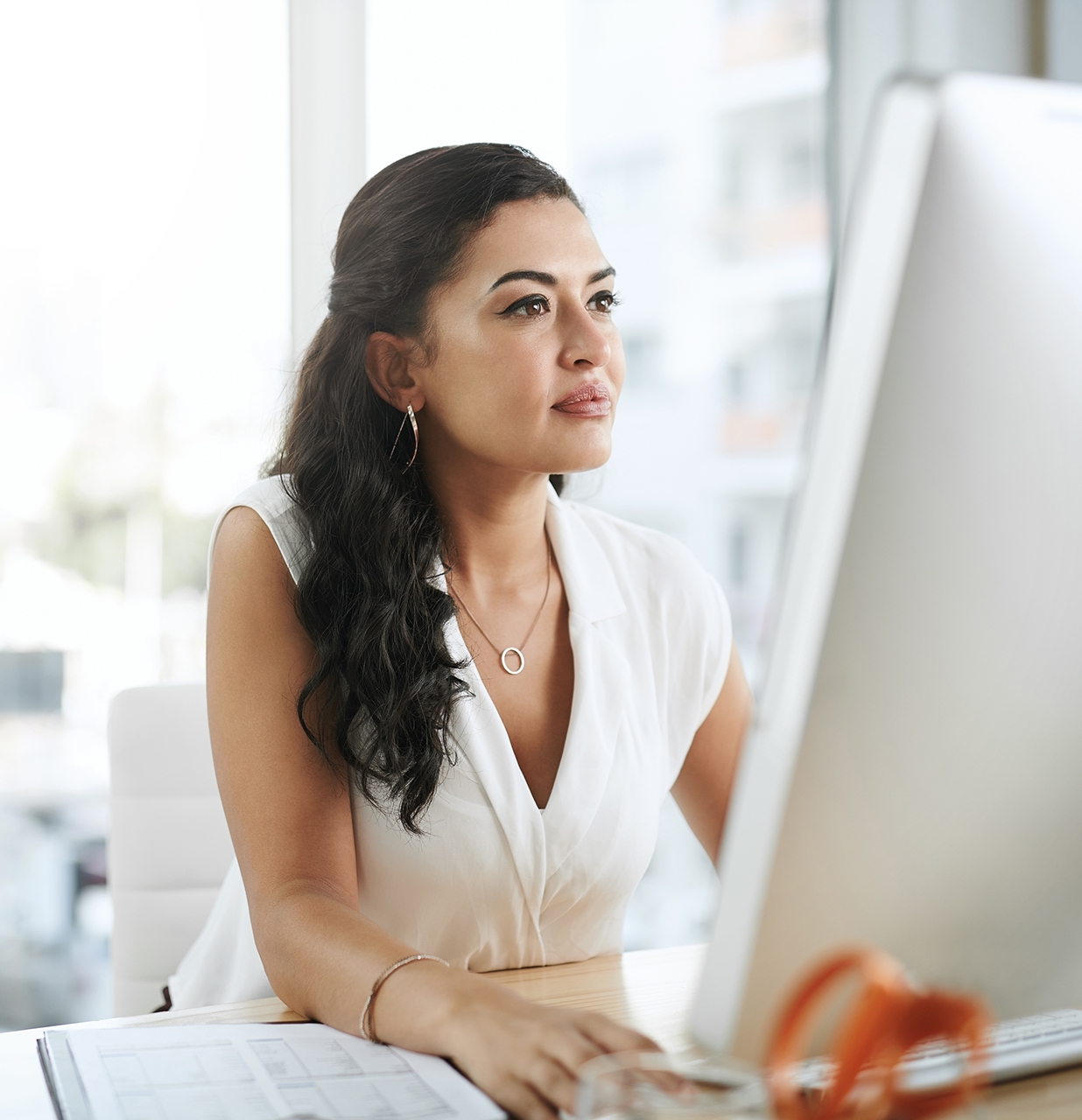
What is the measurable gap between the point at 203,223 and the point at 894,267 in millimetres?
1924

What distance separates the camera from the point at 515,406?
131cm

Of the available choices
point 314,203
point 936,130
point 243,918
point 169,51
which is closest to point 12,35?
point 169,51

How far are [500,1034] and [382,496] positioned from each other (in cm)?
81

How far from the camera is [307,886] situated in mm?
1016

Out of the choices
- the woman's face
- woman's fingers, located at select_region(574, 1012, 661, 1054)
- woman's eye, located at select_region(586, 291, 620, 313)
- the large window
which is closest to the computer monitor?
woman's fingers, located at select_region(574, 1012, 661, 1054)

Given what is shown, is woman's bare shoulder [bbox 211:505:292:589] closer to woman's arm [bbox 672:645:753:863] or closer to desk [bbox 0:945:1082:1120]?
desk [bbox 0:945:1082:1120]

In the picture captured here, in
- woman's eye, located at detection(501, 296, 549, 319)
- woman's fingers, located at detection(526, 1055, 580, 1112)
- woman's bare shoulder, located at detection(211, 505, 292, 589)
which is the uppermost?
woman's eye, located at detection(501, 296, 549, 319)

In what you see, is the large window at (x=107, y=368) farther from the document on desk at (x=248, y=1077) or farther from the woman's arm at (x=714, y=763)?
Result: the document on desk at (x=248, y=1077)

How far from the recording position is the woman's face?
4.29 ft

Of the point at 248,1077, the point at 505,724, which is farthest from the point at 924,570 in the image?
the point at 505,724

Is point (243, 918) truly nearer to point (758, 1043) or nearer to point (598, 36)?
point (758, 1043)

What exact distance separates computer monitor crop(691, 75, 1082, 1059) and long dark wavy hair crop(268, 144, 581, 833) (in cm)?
73

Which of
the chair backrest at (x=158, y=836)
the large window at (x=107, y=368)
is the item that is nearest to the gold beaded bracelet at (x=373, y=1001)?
the chair backrest at (x=158, y=836)

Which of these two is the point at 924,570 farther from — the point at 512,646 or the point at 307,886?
the point at 512,646
